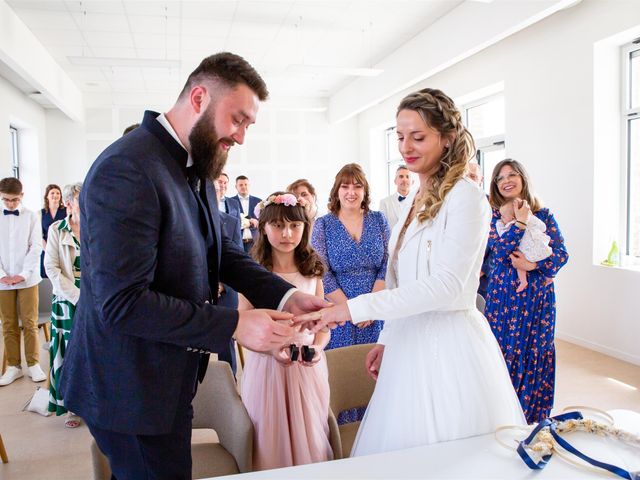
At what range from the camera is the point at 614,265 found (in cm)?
478

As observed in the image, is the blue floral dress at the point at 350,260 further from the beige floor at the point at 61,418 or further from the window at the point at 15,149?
the window at the point at 15,149

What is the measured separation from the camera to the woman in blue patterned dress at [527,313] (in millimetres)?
3277

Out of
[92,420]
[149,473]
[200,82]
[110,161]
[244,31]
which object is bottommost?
[149,473]

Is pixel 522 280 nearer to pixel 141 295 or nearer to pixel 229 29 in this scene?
pixel 141 295

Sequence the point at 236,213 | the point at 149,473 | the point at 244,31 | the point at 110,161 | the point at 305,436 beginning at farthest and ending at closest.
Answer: the point at 244,31 < the point at 236,213 < the point at 305,436 < the point at 149,473 < the point at 110,161

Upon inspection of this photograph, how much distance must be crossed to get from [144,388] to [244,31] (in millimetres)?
6667

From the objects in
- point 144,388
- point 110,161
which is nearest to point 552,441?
point 144,388

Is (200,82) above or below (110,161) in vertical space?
above

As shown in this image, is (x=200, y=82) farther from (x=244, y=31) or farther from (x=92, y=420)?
(x=244, y=31)

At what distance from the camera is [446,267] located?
1551mm

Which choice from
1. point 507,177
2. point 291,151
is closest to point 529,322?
point 507,177

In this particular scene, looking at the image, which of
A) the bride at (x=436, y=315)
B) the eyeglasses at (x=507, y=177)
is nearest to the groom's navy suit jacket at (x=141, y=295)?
the bride at (x=436, y=315)

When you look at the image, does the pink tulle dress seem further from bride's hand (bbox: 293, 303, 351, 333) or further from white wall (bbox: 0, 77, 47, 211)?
white wall (bbox: 0, 77, 47, 211)

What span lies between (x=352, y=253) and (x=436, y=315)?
A: 4.91 ft
